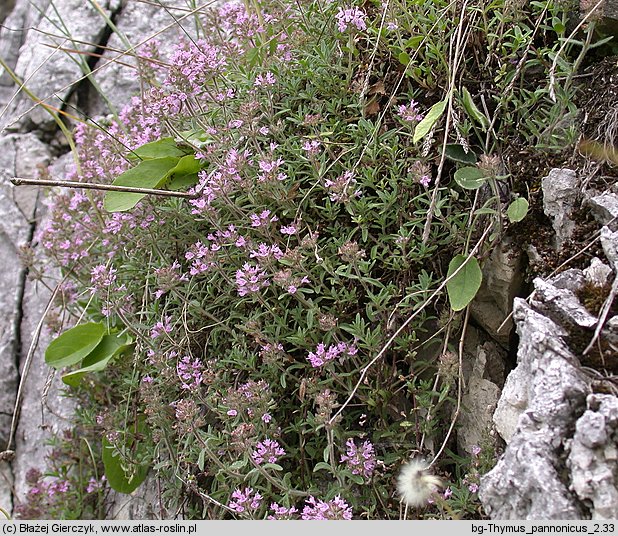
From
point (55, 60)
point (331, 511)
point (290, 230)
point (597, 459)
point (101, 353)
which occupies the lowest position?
point (331, 511)

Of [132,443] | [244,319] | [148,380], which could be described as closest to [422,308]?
[244,319]

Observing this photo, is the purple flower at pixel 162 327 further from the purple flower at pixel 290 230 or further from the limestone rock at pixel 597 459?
the limestone rock at pixel 597 459

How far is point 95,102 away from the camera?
182 inches

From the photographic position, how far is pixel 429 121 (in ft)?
7.96

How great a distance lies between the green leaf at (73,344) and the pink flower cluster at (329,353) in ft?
3.76

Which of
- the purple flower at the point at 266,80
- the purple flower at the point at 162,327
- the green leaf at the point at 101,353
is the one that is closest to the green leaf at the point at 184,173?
the purple flower at the point at 266,80

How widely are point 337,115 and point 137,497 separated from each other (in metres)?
1.83

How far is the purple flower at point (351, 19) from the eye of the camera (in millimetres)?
2664

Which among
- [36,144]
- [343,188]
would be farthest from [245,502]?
[36,144]

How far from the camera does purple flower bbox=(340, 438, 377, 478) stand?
2.21 meters

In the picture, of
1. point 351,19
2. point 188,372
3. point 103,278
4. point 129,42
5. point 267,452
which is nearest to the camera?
point 267,452

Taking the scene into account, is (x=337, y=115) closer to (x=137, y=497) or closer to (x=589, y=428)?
(x=589, y=428)

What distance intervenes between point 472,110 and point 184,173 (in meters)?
1.23

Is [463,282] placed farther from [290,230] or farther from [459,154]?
[290,230]
